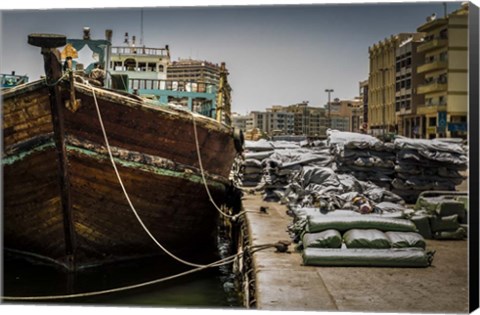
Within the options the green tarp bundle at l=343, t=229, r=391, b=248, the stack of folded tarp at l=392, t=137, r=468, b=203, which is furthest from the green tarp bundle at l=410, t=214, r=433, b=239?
the stack of folded tarp at l=392, t=137, r=468, b=203

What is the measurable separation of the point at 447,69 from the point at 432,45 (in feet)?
1.26

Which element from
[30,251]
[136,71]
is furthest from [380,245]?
[136,71]

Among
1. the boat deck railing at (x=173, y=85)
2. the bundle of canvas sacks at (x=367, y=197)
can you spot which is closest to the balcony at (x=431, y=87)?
the bundle of canvas sacks at (x=367, y=197)

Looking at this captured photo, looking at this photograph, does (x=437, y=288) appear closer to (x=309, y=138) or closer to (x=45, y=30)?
(x=45, y=30)

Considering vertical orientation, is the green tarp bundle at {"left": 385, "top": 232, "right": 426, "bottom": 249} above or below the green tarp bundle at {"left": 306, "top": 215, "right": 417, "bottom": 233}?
below

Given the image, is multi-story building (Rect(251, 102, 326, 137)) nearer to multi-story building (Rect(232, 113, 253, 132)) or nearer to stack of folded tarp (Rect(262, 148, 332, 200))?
multi-story building (Rect(232, 113, 253, 132))

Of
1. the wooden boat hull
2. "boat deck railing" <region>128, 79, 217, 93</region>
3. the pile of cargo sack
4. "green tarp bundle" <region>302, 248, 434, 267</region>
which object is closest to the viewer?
"green tarp bundle" <region>302, 248, 434, 267</region>

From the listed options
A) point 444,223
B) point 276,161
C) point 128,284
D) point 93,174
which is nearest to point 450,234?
point 444,223

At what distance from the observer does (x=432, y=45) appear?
5.56 metres

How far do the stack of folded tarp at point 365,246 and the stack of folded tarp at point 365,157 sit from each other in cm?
275

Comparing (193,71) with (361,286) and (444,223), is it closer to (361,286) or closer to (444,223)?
(444,223)

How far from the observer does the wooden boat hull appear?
6.52 metres

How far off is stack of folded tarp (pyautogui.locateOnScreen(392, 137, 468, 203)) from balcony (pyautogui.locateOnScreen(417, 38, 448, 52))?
1.59 metres

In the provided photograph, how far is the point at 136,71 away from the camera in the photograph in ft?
33.7
